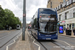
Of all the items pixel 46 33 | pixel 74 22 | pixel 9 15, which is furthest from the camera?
pixel 9 15

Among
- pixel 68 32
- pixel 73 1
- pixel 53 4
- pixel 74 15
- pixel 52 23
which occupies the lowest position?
pixel 68 32

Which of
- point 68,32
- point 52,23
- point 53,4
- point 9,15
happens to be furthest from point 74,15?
point 9,15

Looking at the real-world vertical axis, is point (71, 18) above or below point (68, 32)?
above

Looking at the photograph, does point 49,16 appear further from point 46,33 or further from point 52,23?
point 46,33

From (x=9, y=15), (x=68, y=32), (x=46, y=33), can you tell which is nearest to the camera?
(x=46, y=33)

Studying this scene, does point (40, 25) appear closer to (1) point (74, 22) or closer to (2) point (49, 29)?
(2) point (49, 29)

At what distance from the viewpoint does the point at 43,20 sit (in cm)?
1248

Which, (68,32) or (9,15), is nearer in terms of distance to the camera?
(68,32)

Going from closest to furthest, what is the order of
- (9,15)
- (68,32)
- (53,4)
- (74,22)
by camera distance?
(68,32), (74,22), (53,4), (9,15)

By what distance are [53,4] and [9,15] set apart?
30163mm

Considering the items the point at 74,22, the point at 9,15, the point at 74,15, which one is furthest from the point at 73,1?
the point at 9,15

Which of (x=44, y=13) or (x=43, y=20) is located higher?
(x=44, y=13)

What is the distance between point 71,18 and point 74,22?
2.49m

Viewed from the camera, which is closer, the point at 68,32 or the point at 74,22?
the point at 68,32
